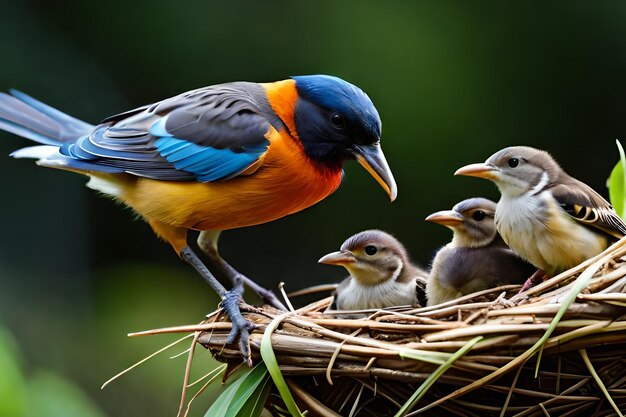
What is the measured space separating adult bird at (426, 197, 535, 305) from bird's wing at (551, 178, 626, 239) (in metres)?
0.31

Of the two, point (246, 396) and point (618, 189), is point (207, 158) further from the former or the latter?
point (618, 189)

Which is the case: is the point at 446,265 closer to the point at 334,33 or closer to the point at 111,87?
the point at 334,33

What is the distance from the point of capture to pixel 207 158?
2.91 m

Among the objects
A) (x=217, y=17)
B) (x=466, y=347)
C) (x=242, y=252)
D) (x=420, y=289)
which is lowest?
(x=242, y=252)

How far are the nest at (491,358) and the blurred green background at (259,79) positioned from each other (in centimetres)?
269

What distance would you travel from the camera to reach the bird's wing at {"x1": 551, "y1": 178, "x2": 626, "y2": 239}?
257 cm

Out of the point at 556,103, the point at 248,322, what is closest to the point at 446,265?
the point at 248,322

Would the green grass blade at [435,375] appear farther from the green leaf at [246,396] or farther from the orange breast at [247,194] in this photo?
the orange breast at [247,194]

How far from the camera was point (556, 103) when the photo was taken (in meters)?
5.25

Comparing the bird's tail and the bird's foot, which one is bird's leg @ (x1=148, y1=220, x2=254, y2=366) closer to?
the bird's foot

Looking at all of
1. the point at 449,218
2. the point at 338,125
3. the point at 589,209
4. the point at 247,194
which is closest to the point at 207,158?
the point at 247,194

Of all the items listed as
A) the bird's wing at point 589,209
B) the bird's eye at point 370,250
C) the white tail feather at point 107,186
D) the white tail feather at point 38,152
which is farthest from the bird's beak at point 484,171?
the white tail feather at point 38,152

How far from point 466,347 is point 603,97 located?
3618 mm

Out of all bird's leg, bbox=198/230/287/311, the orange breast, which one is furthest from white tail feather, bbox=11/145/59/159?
bird's leg, bbox=198/230/287/311
